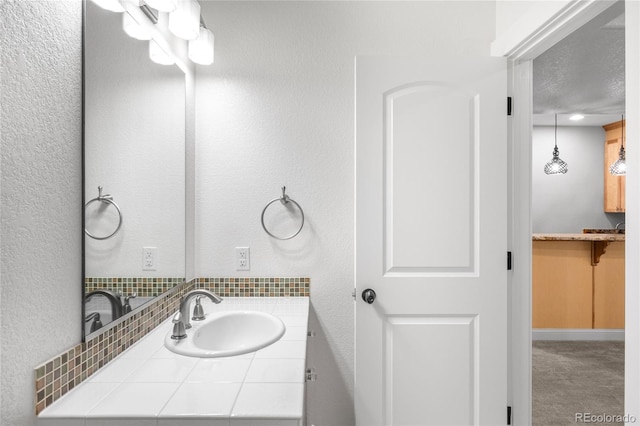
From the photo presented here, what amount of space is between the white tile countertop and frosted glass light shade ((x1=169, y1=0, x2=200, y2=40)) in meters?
1.18

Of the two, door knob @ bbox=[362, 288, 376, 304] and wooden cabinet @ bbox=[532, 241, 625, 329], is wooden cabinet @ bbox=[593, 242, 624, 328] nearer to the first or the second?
wooden cabinet @ bbox=[532, 241, 625, 329]

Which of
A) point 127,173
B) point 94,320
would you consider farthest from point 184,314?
point 127,173

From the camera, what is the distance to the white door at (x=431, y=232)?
1.63 meters

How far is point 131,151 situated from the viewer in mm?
1238

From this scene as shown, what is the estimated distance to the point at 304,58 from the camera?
1.80 metres

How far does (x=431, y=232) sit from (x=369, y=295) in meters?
0.41

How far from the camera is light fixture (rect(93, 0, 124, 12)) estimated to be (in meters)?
1.06

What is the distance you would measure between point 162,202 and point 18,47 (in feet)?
2.54

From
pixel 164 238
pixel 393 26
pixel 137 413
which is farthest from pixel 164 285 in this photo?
pixel 393 26

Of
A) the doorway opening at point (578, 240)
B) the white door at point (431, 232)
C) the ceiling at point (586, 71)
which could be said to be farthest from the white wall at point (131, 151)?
the doorway opening at point (578, 240)

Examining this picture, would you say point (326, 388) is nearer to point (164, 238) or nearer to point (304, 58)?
point (164, 238)

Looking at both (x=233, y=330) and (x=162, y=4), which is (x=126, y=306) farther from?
(x=162, y=4)

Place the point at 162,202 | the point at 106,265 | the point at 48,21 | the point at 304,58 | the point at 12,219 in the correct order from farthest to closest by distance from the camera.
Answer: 1. the point at 304,58
2. the point at 162,202
3. the point at 106,265
4. the point at 48,21
5. the point at 12,219

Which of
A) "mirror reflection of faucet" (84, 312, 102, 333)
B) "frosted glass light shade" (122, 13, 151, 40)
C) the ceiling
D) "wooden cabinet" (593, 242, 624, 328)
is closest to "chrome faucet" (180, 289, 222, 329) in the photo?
"mirror reflection of faucet" (84, 312, 102, 333)
